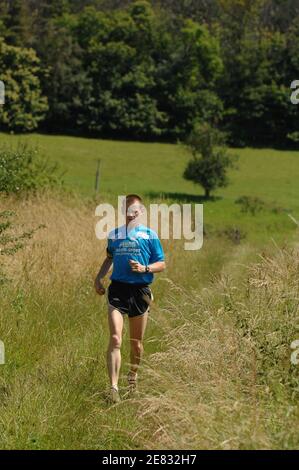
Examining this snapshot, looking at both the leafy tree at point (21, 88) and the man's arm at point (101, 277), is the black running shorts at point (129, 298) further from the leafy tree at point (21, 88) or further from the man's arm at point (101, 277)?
the leafy tree at point (21, 88)

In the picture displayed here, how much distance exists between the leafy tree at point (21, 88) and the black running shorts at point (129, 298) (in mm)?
51375

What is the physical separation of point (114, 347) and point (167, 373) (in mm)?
1118

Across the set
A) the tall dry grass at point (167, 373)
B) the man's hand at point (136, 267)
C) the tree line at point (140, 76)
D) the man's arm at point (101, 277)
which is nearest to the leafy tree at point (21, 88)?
the tree line at point (140, 76)

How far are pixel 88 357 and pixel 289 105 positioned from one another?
59496 mm

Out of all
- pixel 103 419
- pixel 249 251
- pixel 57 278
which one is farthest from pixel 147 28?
pixel 103 419

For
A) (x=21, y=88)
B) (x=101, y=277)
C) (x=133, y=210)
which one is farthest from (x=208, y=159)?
(x=133, y=210)

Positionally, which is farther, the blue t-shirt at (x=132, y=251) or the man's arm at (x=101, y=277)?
the man's arm at (x=101, y=277)

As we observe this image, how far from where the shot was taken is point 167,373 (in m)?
6.32

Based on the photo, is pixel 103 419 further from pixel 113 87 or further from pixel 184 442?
pixel 113 87

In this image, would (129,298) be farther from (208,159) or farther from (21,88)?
(21,88)

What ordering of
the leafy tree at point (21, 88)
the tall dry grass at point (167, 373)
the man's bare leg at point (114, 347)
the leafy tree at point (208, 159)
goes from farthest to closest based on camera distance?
1. the leafy tree at point (21, 88)
2. the leafy tree at point (208, 159)
3. the man's bare leg at point (114, 347)
4. the tall dry grass at point (167, 373)

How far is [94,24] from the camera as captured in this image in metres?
71.0

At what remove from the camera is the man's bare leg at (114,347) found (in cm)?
717

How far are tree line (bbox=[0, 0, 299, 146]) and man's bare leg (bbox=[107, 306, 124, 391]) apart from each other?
51.5 meters
